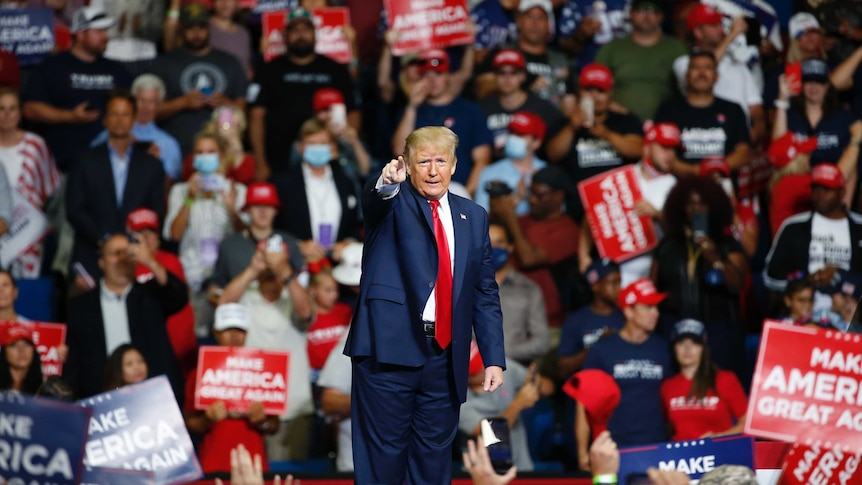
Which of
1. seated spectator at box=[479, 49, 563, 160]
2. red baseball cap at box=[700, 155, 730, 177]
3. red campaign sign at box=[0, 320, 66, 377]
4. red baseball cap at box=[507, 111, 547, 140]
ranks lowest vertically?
red campaign sign at box=[0, 320, 66, 377]

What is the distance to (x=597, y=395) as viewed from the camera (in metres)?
7.71

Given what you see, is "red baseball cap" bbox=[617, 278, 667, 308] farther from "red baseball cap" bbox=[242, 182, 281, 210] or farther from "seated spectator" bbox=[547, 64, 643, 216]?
Result: "red baseball cap" bbox=[242, 182, 281, 210]

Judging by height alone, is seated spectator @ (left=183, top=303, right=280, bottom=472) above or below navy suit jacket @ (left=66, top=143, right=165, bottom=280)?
below

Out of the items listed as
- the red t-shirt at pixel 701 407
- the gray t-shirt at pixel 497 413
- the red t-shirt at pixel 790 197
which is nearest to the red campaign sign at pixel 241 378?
the gray t-shirt at pixel 497 413

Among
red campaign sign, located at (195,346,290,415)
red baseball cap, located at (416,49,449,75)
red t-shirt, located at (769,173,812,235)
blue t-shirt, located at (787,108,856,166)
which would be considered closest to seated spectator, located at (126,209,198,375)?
red campaign sign, located at (195,346,290,415)

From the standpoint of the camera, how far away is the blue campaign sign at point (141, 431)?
614 cm

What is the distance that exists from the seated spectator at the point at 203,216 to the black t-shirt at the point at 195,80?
0.70m

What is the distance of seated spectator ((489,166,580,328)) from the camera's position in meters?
9.15

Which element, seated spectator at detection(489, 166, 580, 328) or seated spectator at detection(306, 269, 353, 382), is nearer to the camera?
seated spectator at detection(306, 269, 353, 382)

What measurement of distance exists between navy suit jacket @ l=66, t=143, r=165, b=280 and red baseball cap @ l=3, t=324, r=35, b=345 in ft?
3.41

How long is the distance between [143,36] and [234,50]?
2.47ft

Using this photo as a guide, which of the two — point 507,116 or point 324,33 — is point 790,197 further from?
point 324,33

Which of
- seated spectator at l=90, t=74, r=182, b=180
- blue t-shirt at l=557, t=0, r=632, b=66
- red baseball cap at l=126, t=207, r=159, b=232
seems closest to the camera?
red baseball cap at l=126, t=207, r=159, b=232

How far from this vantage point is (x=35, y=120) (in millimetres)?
10133
